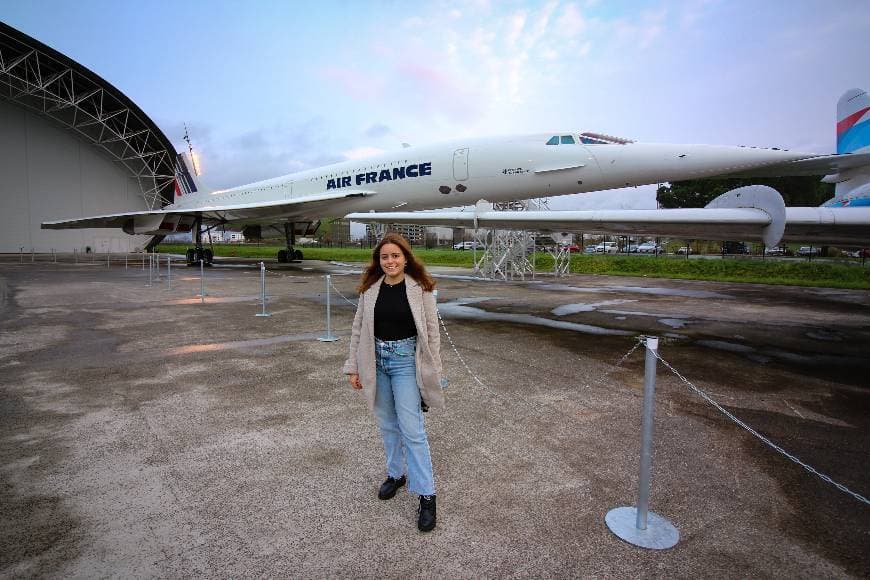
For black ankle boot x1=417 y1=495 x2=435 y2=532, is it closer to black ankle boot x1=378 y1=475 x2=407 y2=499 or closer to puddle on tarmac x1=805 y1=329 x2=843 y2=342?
black ankle boot x1=378 y1=475 x2=407 y2=499

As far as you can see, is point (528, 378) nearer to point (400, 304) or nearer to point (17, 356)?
point (400, 304)

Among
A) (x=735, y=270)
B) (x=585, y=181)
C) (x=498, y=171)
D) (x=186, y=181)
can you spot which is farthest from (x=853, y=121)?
(x=186, y=181)

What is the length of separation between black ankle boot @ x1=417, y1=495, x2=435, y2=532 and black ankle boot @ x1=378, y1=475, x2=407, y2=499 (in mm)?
324

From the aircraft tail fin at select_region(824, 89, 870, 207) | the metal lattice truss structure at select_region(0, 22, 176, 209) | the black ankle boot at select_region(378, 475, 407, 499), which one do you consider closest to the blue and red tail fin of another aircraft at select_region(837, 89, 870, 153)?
the aircraft tail fin at select_region(824, 89, 870, 207)

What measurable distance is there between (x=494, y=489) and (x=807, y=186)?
41.9 metres

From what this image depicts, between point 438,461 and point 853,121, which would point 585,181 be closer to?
point 853,121

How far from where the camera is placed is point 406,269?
2.91 meters

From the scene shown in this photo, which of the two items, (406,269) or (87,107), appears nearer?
(406,269)

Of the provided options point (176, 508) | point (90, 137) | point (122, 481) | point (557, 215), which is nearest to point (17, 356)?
point (122, 481)

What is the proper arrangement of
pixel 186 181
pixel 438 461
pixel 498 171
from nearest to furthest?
1. pixel 438 461
2. pixel 498 171
3. pixel 186 181

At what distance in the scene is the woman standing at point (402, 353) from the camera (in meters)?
2.74

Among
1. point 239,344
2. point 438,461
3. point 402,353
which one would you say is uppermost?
point 402,353

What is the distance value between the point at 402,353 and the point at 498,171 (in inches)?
399

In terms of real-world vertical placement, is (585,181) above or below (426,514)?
above
